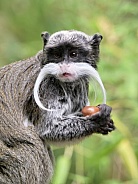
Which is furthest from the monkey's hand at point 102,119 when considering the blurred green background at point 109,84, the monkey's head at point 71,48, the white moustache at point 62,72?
the blurred green background at point 109,84

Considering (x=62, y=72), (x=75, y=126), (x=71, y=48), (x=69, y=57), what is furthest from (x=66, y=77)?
(x=75, y=126)

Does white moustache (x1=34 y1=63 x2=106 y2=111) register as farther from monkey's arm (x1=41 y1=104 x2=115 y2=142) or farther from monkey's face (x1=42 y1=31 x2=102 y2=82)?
monkey's arm (x1=41 y1=104 x2=115 y2=142)

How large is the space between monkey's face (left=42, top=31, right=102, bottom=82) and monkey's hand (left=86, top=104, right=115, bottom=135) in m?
0.37

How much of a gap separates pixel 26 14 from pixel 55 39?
19.4 feet

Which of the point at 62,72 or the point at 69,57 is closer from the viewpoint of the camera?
the point at 62,72

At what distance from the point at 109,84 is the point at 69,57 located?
334 centimetres

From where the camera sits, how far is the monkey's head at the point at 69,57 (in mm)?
6797

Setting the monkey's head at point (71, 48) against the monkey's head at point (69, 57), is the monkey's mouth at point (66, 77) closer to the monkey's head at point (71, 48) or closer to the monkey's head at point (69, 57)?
the monkey's head at point (69, 57)

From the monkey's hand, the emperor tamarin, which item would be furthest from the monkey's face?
the monkey's hand

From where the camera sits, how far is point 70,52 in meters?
6.95

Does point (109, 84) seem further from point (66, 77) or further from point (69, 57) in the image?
point (66, 77)

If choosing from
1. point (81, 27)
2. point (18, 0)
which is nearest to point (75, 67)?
point (81, 27)

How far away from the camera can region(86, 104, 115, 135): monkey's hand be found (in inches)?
271

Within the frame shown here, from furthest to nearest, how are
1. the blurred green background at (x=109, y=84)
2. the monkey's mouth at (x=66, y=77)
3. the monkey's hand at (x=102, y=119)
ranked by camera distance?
the blurred green background at (x=109, y=84) → the monkey's hand at (x=102, y=119) → the monkey's mouth at (x=66, y=77)
